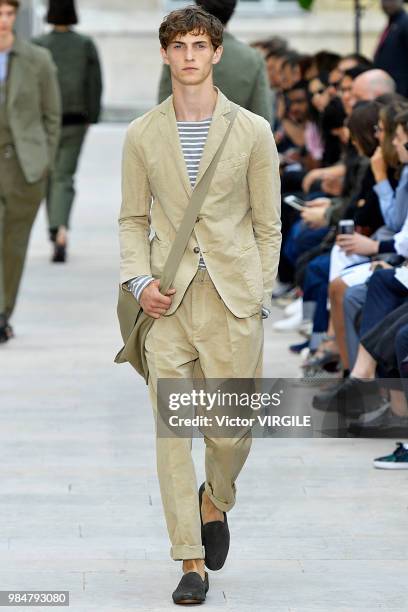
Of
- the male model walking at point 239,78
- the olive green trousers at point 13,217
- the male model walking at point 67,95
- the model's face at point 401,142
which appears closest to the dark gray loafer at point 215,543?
the model's face at point 401,142

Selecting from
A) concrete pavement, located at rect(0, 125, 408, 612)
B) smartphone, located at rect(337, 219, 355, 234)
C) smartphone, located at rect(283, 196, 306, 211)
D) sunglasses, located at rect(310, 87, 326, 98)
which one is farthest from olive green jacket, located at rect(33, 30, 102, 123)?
smartphone, located at rect(337, 219, 355, 234)

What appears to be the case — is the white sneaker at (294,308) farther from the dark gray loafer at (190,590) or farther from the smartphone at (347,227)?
the dark gray loafer at (190,590)

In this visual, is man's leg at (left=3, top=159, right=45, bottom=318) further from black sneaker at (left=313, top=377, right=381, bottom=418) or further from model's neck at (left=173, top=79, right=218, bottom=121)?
model's neck at (left=173, top=79, right=218, bottom=121)

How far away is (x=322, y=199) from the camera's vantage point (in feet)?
33.5

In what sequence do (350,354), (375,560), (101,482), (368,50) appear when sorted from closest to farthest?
(375,560) → (101,482) → (350,354) → (368,50)

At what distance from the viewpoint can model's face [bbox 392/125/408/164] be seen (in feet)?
26.2

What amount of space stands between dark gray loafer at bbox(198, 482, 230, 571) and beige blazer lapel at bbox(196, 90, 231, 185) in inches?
41.8

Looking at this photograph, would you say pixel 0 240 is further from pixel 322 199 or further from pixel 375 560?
pixel 375 560

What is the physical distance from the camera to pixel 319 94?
12141mm

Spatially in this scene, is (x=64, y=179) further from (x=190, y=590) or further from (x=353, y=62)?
(x=190, y=590)

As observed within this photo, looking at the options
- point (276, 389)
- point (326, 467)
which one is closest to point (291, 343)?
point (276, 389)

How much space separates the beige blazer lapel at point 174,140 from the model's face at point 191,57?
0.38 ft

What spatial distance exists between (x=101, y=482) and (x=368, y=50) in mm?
23204

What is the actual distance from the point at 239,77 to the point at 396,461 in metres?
2.69
